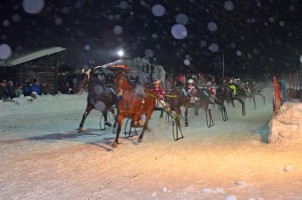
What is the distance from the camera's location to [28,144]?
1145 cm

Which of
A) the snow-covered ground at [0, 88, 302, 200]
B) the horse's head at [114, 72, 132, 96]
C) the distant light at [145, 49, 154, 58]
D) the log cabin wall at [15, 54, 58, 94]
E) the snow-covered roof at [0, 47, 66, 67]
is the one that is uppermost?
the distant light at [145, 49, 154, 58]

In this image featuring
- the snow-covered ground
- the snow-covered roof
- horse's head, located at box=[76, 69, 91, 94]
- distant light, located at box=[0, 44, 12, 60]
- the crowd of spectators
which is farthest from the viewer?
distant light, located at box=[0, 44, 12, 60]

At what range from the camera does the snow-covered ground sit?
6.36 m

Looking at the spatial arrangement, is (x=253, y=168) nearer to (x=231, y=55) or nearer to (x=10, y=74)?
(x=10, y=74)

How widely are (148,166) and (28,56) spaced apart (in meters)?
27.8

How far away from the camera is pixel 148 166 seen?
8445 mm

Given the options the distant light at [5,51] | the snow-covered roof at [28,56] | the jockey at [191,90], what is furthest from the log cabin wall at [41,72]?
the jockey at [191,90]

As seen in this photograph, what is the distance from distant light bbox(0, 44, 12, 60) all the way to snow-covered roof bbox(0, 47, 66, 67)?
92cm

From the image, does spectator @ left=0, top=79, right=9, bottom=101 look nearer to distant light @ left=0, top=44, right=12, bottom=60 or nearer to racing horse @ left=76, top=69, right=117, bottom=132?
racing horse @ left=76, top=69, right=117, bottom=132

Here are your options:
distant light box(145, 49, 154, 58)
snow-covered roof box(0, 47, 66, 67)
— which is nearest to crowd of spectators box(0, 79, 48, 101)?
snow-covered roof box(0, 47, 66, 67)

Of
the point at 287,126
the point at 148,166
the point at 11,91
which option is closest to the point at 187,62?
the point at 11,91

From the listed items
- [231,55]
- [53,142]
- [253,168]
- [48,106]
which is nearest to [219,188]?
[253,168]

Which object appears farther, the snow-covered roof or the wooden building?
the wooden building

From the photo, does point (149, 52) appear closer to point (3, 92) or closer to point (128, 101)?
point (3, 92)
